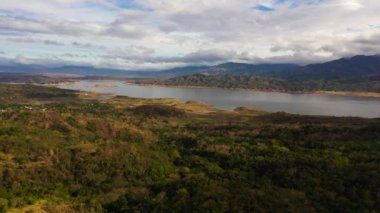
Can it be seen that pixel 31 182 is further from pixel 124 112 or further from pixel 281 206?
pixel 124 112

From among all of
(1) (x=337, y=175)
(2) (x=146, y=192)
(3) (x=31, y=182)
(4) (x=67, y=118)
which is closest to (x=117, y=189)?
(2) (x=146, y=192)

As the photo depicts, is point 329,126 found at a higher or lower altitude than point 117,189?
higher

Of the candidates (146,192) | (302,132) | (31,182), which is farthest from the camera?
(302,132)

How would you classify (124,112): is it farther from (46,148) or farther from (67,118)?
(46,148)

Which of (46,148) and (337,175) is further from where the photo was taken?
(46,148)

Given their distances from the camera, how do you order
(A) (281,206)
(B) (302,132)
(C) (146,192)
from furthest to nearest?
1. (B) (302,132)
2. (C) (146,192)
3. (A) (281,206)

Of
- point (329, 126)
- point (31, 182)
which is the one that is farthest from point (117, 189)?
point (329, 126)
